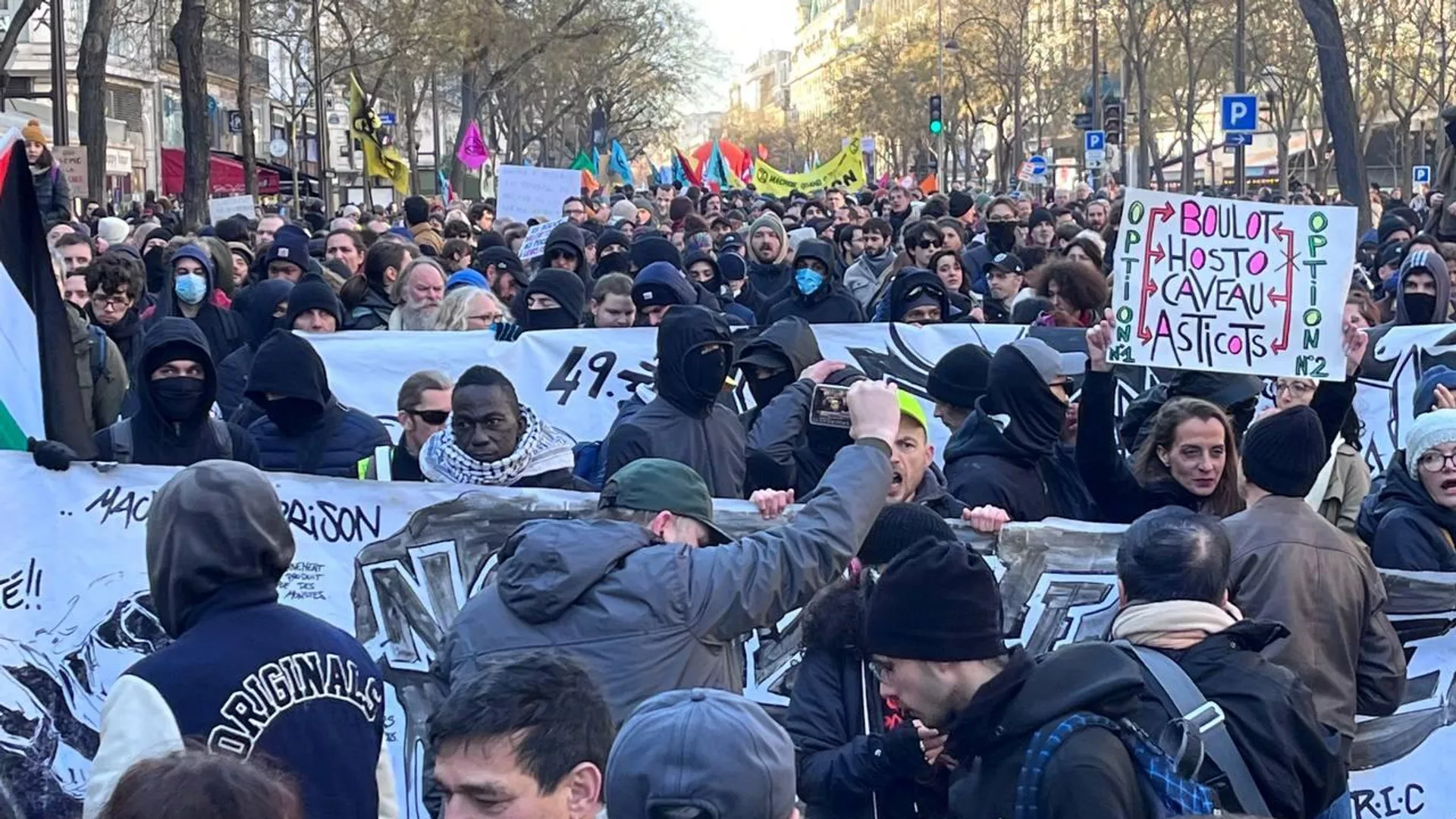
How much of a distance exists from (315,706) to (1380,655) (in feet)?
8.30

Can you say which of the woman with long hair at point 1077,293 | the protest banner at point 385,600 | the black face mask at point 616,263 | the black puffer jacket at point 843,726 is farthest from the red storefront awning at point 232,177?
the black puffer jacket at point 843,726

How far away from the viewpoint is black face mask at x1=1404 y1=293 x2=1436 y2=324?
10.1 m

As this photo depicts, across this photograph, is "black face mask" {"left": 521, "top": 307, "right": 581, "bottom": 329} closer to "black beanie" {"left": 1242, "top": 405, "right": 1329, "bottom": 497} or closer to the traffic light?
"black beanie" {"left": 1242, "top": 405, "right": 1329, "bottom": 497}

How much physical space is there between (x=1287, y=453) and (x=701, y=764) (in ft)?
8.06

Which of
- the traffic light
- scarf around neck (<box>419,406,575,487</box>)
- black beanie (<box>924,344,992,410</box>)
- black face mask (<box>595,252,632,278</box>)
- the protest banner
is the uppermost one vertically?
the traffic light

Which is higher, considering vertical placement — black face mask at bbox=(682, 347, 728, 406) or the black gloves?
black face mask at bbox=(682, 347, 728, 406)

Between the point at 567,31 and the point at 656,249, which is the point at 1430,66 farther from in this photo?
the point at 656,249

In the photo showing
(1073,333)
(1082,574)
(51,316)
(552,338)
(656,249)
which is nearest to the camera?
(1082,574)

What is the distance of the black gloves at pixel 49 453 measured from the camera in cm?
554

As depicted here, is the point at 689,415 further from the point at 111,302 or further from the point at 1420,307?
the point at 1420,307

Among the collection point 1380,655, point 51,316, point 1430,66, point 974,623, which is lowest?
point 1380,655

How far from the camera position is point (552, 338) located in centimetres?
952

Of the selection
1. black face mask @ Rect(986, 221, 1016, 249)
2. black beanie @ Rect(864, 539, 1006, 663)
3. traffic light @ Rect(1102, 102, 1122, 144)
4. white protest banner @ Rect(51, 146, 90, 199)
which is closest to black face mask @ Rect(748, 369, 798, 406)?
black beanie @ Rect(864, 539, 1006, 663)

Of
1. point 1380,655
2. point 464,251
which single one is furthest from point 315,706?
point 464,251
